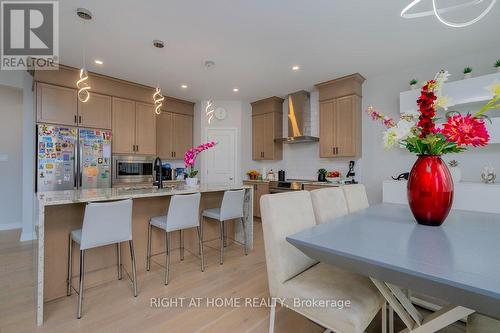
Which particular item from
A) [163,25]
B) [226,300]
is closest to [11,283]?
[226,300]

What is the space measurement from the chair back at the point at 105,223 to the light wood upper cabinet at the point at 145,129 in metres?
2.65

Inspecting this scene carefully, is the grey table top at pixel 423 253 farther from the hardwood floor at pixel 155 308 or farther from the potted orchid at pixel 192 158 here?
the potted orchid at pixel 192 158

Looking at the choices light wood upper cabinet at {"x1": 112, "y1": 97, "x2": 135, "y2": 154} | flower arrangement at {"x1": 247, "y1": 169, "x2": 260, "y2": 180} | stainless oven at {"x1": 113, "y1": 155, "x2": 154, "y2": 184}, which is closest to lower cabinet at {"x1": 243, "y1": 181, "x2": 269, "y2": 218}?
flower arrangement at {"x1": 247, "y1": 169, "x2": 260, "y2": 180}

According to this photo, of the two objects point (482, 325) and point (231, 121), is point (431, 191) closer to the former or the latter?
point (482, 325)

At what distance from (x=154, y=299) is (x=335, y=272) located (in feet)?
5.11

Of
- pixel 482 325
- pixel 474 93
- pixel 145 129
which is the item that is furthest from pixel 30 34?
pixel 474 93

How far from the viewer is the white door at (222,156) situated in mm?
5340

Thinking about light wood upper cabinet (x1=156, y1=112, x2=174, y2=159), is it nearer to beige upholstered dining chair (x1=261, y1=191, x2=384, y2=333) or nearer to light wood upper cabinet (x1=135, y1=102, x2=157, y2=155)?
light wood upper cabinet (x1=135, y1=102, x2=157, y2=155)

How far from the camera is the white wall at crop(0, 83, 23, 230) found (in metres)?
4.30

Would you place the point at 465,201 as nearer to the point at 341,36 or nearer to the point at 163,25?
the point at 341,36

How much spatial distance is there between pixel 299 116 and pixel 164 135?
2.89m

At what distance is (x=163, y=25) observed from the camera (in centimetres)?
247

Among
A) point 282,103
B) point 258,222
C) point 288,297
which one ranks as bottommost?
point 258,222

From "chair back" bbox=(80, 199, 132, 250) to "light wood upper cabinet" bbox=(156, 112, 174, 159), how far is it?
312 cm
